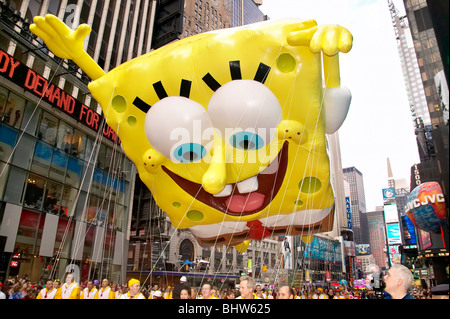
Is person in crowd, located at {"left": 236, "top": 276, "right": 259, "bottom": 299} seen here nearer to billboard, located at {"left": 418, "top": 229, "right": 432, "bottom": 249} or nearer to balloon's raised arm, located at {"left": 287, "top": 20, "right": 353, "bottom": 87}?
balloon's raised arm, located at {"left": 287, "top": 20, "right": 353, "bottom": 87}

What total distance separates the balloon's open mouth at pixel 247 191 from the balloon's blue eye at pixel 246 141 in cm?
60

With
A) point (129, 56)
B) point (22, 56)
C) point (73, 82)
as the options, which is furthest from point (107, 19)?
point (22, 56)

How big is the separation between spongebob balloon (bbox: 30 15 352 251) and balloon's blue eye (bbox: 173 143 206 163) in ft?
0.07

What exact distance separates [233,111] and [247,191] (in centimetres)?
176

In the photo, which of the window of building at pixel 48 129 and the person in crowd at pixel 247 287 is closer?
the person in crowd at pixel 247 287

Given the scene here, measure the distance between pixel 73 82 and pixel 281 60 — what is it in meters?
18.1

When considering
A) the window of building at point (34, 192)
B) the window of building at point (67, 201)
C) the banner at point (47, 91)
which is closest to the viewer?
the banner at point (47, 91)

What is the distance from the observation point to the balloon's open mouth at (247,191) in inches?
262

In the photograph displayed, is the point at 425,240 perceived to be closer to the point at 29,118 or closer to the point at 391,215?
the point at 29,118

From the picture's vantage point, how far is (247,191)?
263 inches

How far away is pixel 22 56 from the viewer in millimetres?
17078

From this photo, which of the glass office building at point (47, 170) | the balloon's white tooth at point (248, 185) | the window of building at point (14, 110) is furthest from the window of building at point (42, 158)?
the balloon's white tooth at point (248, 185)

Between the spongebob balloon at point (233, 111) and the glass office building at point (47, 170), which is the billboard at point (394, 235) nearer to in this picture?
the glass office building at point (47, 170)
